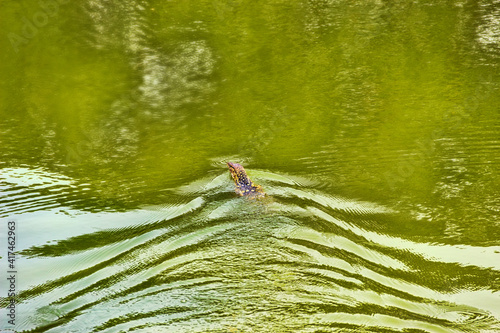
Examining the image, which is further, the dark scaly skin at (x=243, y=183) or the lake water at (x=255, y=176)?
the dark scaly skin at (x=243, y=183)

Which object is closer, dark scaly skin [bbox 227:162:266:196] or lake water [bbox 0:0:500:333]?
lake water [bbox 0:0:500:333]

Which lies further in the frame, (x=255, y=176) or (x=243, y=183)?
(x=255, y=176)

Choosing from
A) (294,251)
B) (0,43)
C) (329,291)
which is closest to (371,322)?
(329,291)
